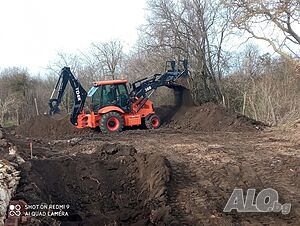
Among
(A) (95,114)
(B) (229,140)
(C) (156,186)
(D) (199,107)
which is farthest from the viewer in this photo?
(D) (199,107)

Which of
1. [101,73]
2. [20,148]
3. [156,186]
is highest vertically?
[101,73]

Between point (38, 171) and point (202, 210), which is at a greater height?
point (38, 171)

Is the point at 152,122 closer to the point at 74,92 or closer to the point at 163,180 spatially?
the point at 74,92

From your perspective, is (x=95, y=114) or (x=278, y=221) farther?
(x=95, y=114)

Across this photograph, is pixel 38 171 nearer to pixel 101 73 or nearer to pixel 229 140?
pixel 229 140

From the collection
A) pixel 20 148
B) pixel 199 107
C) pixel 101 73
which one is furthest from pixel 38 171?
pixel 101 73

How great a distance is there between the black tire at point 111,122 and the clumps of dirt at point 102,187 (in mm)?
6128

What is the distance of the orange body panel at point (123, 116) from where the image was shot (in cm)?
1603

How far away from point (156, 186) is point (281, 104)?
12.2 m

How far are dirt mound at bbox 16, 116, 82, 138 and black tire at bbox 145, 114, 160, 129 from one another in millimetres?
2638

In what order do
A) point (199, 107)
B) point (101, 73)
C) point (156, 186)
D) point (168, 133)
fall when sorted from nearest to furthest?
point (156, 186)
point (168, 133)
point (199, 107)
point (101, 73)

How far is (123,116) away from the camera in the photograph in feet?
53.9

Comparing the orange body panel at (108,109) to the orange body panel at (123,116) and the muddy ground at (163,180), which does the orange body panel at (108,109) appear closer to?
the orange body panel at (123,116)

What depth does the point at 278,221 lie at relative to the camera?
6719 mm
